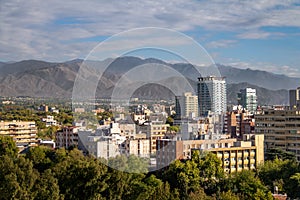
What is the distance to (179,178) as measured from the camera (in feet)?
21.0

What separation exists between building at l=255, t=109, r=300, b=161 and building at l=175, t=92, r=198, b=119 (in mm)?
5959

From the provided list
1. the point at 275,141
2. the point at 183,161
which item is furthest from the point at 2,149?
the point at 275,141

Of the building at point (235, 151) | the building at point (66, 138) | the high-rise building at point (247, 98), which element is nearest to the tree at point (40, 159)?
the building at point (235, 151)

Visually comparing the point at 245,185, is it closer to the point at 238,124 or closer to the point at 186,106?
the point at 186,106

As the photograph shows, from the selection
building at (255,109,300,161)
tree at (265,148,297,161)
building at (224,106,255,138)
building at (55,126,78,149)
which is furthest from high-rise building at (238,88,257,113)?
tree at (265,148,297,161)

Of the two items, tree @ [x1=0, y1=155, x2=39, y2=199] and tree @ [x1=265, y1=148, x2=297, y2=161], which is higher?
tree @ [x1=0, y1=155, x2=39, y2=199]

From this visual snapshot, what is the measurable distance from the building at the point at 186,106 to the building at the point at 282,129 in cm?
596

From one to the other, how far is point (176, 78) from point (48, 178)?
1.69m

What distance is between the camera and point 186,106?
5414 millimetres

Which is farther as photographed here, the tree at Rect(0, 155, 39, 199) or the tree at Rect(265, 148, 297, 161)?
the tree at Rect(265, 148, 297, 161)

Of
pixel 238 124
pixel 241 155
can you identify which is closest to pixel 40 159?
pixel 241 155

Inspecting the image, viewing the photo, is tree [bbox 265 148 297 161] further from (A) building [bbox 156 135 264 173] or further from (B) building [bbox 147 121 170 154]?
(B) building [bbox 147 121 170 154]

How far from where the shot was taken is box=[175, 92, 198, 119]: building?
4.79m

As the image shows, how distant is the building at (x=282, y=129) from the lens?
11.0m
